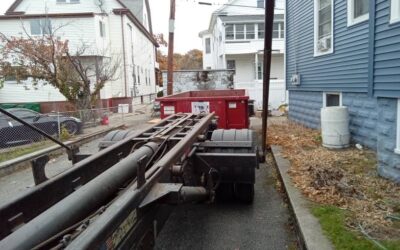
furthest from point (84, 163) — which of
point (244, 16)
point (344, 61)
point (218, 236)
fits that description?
point (244, 16)

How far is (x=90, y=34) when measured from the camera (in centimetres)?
2286

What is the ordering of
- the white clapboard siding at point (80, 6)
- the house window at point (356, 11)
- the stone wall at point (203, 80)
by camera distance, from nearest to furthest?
the house window at point (356, 11) → the stone wall at point (203, 80) → the white clapboard siding at point (80, 6)

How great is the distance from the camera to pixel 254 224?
4.74m

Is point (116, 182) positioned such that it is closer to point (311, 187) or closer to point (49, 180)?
point (49, 180)

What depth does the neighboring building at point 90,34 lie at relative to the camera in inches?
899

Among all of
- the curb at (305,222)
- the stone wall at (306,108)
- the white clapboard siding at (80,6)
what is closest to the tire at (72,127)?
the stone wall at (306,108)

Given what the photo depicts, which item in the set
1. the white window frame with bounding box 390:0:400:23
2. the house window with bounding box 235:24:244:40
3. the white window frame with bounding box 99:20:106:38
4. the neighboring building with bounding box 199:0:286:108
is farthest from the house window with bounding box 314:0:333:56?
the house window with bounding box 235:24:244:40

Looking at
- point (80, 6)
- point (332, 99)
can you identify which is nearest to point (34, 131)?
point (332, 99)

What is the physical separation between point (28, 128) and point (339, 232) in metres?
10.6

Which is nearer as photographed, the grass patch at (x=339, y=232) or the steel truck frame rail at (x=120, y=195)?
the steel truck frame rail at (x=120, y=195)

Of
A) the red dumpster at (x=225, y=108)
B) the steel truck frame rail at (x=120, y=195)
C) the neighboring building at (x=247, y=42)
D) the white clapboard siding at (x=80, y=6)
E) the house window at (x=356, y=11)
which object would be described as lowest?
the steel truck frame rail at (x=120, y=195)

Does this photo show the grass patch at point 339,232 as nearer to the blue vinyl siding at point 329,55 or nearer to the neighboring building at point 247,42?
the blue vinyl siding at point 329,55

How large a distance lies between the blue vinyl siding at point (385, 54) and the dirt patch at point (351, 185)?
4.35ft

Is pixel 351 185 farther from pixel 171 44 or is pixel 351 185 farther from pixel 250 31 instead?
pixel 250 31
